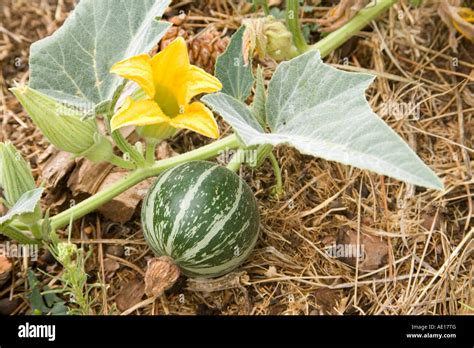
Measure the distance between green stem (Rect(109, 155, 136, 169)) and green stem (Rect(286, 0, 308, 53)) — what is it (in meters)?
0.57

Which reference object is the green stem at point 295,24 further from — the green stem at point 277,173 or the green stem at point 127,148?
the green stem at point 127,148

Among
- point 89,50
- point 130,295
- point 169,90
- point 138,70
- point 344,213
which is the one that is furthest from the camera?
point 344,213

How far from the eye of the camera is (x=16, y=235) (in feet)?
5.37

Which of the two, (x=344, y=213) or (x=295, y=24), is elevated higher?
(x=295, y=24)

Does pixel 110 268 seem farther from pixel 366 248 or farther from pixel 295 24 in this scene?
pixel 295 24

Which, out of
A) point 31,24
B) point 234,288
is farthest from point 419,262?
point 31,24

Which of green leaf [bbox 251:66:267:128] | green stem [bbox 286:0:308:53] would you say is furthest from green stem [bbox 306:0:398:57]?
green leaf [bbox 251:66:267:128]

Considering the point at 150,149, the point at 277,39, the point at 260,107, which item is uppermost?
the point at 277,39

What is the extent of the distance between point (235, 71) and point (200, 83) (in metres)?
0.27

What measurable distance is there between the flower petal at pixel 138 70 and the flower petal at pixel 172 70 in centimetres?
4

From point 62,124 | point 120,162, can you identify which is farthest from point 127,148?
point 62,124

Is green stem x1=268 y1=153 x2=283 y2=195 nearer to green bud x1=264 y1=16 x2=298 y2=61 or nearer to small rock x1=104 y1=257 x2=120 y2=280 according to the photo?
green bud x1=264 y1=16 x2=298 y2=61

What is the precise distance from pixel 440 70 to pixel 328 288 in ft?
2.43
